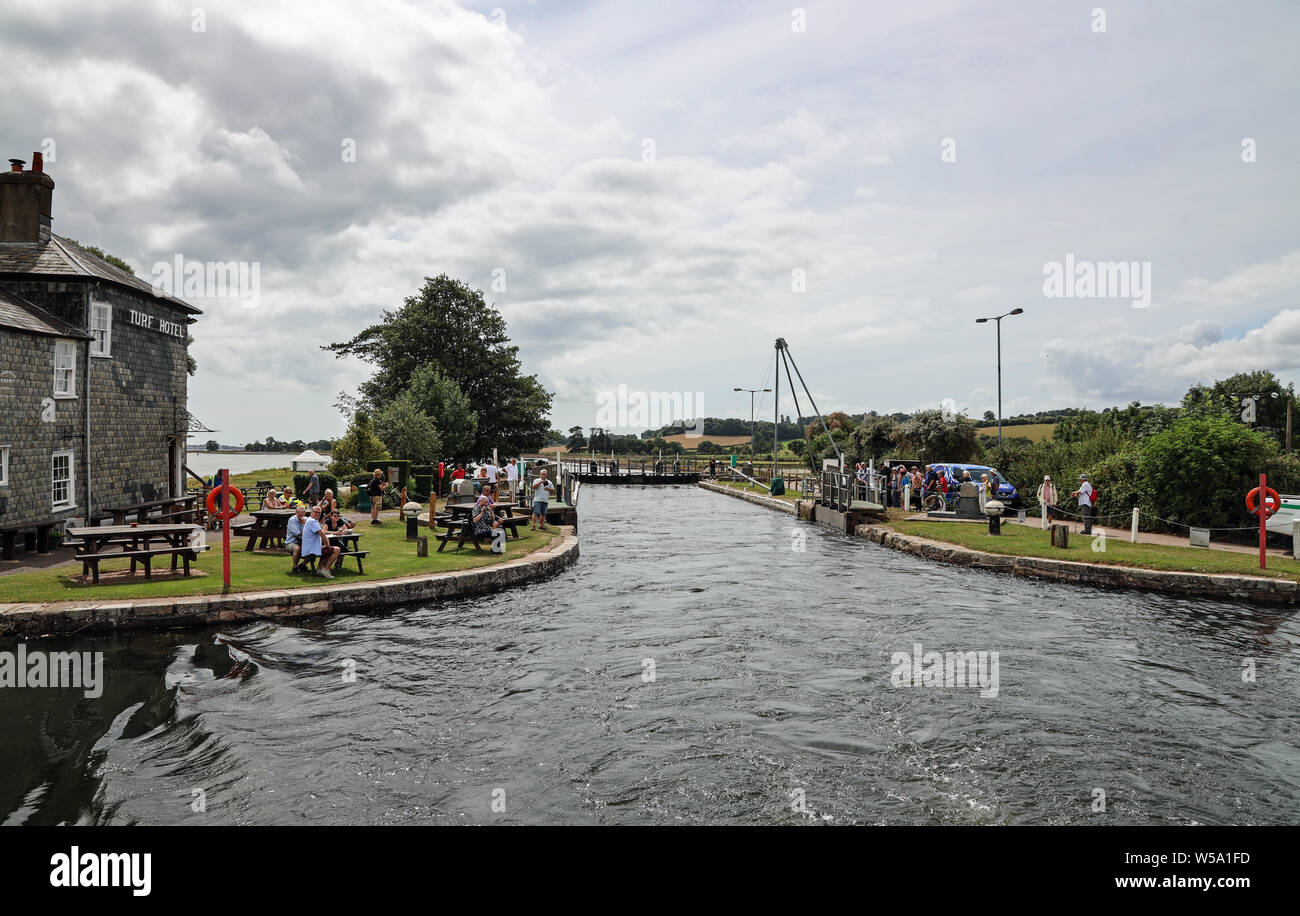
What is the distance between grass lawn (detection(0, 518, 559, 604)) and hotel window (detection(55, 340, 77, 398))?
462 centimetres

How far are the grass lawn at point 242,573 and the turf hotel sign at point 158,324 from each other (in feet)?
21.9

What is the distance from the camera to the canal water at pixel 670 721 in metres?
6.16

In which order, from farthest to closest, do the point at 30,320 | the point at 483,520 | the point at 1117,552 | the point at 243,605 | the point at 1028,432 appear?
the point at 1028,432 < the point at 1117,552 < the point at 483,520 < the point at 30,320 < the point at 243,605

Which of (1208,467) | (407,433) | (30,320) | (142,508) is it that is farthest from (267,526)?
(1208,467)

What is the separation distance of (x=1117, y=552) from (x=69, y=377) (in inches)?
997

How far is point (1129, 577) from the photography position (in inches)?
618

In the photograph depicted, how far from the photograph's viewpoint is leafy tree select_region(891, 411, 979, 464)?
39.4 m

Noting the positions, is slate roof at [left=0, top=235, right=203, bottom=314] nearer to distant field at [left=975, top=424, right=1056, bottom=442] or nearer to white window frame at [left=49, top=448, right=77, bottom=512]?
white window frame at [left=49, top=448, right=77, bottom=512]

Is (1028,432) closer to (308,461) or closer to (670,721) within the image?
(308,461)

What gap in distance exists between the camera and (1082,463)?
2603 centimetres

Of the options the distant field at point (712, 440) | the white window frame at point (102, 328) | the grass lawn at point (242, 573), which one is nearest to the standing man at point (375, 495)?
the grass lawn at point (242, 573)
